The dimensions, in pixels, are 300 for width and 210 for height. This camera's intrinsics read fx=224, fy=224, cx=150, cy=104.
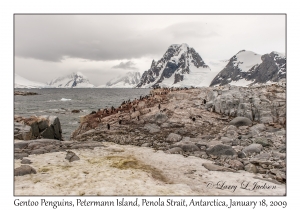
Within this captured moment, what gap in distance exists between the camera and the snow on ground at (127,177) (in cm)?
908

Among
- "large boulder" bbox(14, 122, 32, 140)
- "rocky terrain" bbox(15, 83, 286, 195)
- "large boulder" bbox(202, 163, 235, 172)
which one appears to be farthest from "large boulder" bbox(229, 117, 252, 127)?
"large boulder" bbox(14, 122, 32, 140)

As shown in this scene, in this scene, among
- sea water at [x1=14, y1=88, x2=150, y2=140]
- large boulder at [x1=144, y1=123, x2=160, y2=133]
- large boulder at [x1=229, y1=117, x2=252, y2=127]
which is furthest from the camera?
sea water at [x1=14, y1=88, x2=150, y2=140]

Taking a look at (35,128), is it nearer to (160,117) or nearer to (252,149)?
(160,117)

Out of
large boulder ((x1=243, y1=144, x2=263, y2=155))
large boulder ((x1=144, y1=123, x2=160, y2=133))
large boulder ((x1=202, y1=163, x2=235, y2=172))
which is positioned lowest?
large boulder ((x1=202, y1=163, x2=235, y2=172))

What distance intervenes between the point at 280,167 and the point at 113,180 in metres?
8.95

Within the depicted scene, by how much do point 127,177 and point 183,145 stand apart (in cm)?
656

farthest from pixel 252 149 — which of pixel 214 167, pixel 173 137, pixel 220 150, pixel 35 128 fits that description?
pixel 35 128

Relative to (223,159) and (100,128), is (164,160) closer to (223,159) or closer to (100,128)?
(223,159)

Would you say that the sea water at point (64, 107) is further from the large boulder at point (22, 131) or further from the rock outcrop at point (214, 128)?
the rock outcrop at point (214, 128)

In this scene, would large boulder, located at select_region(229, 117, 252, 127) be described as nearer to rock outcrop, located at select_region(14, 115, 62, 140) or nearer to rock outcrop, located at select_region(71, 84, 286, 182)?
rock outcrop, located at select_region(71, 84, 286, 182)

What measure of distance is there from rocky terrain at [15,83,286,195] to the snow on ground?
49 mm

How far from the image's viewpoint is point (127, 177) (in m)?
10.3

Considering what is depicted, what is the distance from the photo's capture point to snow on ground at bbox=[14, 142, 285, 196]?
9.08 m

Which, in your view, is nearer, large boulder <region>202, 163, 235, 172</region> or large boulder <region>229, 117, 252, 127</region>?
large boulder <region>202, 163, 235, 172</region>
